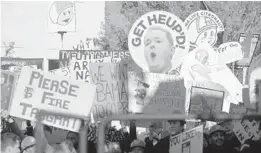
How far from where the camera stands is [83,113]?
14.4ft

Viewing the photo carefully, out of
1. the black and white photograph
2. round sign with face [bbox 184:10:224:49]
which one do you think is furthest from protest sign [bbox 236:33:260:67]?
round sign with face [bbox 184:10:224:49]

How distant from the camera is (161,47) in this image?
14.7 feet

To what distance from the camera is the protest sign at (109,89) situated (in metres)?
4.44

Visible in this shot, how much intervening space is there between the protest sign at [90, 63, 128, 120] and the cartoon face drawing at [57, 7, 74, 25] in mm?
423

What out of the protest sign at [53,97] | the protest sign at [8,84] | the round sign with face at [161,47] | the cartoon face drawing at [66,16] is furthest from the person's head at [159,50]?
the protest sign at [8,84]

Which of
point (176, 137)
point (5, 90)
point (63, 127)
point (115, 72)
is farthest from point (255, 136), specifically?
point (5, 90)

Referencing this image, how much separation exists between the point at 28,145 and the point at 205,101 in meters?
1.57

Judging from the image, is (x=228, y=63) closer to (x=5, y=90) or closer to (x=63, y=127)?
(x=63, y=127)

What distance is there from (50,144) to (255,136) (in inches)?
70.1

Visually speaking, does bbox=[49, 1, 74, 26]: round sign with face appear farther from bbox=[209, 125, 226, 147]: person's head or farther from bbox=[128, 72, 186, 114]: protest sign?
bbox=[209, 125, 226, 147]: person's head

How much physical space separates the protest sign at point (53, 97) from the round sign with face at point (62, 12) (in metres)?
0.47

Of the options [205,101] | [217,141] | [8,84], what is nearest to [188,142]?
[217,141]

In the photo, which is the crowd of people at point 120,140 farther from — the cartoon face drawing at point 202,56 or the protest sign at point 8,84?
the cartoon face drawing at point 202,56

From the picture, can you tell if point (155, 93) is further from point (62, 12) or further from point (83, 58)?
point (62, 12)
